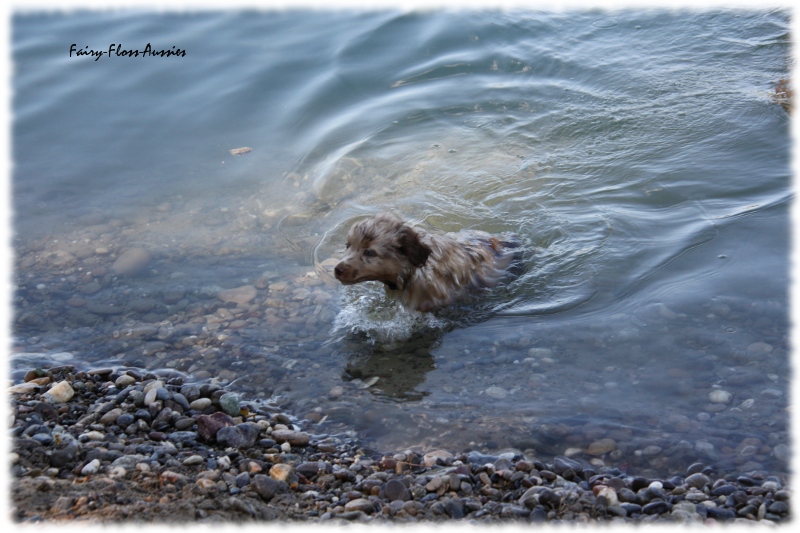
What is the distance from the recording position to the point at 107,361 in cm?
741

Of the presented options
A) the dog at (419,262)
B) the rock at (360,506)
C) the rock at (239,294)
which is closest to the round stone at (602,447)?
the rock at (360,506)

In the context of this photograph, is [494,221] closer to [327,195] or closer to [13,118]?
[327,195]

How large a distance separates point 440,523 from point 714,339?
395 cm

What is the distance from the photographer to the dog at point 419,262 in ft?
25.0

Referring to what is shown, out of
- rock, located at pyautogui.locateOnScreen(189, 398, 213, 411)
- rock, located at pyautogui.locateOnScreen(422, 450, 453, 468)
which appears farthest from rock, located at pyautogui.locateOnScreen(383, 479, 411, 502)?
rock, located at pyautogui.locateOnScreen(189, 398, 213, 411)

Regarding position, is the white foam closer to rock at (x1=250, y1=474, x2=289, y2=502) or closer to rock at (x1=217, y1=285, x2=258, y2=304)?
rock at (x1=217, y1=285, x2=258, y2=304)

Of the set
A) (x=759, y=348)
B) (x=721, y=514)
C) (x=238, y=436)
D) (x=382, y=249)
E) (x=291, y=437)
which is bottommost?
(x=291, y=437)

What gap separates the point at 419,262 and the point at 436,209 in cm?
294

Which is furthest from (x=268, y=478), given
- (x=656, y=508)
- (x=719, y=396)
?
(x=719, y=396)

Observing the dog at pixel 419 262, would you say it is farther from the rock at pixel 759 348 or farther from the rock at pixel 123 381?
the rock at pixel 759 348

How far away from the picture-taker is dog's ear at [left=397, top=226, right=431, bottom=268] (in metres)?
7.70

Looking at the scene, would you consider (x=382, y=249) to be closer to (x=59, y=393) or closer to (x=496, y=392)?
(x=496, y=392)

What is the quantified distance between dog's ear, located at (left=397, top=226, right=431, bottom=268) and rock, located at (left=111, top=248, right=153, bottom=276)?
3779 millimetres

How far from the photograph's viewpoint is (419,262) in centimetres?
781
